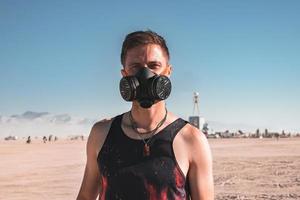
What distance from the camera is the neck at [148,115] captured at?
7.77ft

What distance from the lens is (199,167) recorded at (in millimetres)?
2330

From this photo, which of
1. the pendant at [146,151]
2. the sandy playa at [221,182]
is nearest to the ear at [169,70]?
the pendant at [146,151]

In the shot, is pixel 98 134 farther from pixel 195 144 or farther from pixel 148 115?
pixel 195 144

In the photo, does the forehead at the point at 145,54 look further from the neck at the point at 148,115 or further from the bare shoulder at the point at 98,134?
the bare shoulder at the point at 98,134

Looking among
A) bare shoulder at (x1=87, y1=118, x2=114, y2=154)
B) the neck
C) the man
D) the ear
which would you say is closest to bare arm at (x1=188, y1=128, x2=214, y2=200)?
the man

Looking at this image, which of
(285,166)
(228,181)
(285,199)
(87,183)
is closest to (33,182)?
(228,181)

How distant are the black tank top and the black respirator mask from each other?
0.20 metres

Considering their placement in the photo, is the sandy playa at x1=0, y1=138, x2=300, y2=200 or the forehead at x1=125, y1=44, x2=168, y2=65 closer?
the forehead at x1=125, y1=44, x2=168, y2=65

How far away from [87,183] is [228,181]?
1219cm

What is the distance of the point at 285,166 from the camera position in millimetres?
19375

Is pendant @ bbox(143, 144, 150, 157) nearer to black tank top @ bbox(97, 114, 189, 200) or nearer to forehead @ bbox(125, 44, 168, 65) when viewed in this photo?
black tank top @ bbox(97, 114, 189, 200)

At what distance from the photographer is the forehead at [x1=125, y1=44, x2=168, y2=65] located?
2.35 metres

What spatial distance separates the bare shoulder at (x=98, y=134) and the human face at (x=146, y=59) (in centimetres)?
30

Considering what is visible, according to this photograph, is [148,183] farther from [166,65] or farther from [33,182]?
[33,182]
